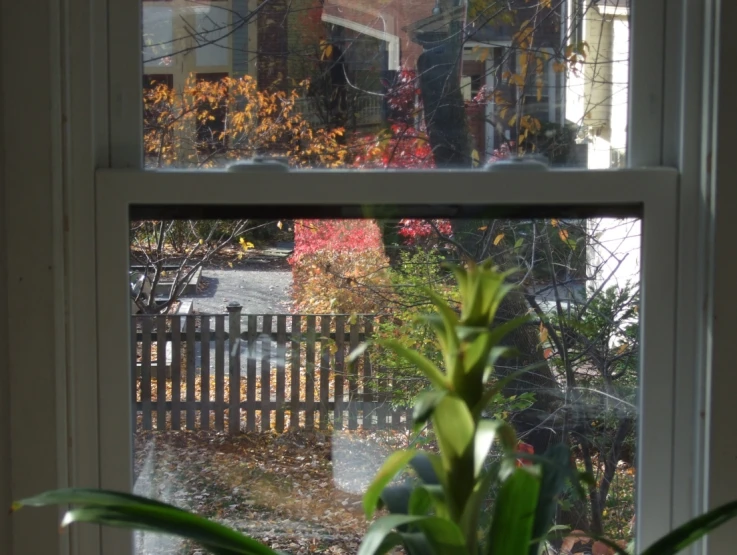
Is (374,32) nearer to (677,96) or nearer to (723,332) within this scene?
(677,96)

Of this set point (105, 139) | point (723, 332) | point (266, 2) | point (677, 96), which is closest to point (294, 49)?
point (266, 2)

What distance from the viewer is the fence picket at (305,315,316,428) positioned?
1.22 meters

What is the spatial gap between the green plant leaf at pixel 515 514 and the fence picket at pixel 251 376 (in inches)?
18.1

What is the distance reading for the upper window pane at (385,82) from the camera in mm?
1189

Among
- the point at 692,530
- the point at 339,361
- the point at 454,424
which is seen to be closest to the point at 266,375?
the point at 339,361

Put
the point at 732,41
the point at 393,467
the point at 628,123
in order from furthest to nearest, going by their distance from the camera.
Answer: the point at 628,123, the point at 732,41, the point at 393,467

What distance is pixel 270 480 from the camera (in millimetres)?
1229

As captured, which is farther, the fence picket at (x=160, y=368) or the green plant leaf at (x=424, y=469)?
the fence picket at (x=160, y=368)

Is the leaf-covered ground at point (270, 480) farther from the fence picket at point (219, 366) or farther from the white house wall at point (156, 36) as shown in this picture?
the white house wall at point (156, 36)

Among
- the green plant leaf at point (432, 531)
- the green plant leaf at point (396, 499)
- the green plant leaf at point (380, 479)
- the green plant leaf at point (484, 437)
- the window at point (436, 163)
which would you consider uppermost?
the window at point (436, 163)

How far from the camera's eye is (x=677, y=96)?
1193 mm

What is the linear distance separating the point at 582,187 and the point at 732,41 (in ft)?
0.93

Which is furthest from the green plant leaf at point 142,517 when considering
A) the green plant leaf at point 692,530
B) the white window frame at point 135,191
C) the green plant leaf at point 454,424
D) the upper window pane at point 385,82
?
the upper window pane at point 385,82

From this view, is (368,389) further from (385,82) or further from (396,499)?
(385,82)
